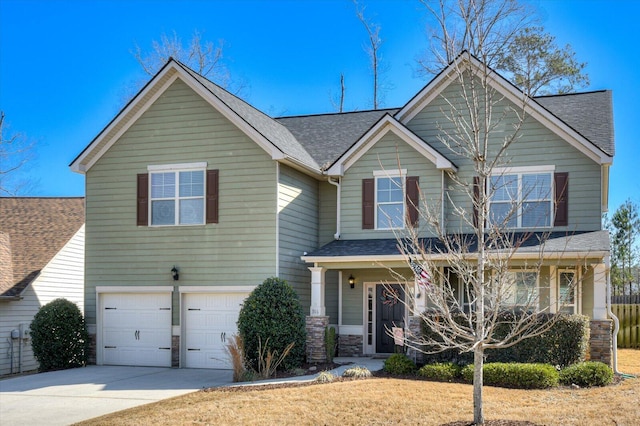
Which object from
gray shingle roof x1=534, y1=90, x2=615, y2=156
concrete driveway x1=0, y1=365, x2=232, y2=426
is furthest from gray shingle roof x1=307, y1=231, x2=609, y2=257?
concrete driveway x1=0, y1=365, x2=232, y2=426

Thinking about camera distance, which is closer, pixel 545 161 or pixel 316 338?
pixel 316 338

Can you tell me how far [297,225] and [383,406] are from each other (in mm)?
7905

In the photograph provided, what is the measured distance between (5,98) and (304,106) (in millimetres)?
14587

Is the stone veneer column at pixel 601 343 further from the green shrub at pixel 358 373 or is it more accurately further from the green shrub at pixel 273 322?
the green shrub at pixel 273 322

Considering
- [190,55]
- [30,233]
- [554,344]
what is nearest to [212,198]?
[554,344]

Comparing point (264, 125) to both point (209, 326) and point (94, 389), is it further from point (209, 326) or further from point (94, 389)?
point (94, 389)

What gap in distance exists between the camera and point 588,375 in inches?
536

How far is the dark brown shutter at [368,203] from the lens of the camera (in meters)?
19.0

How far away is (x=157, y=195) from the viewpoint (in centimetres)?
1892

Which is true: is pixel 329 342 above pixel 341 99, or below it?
below

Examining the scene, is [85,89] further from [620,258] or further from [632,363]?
[620,258]

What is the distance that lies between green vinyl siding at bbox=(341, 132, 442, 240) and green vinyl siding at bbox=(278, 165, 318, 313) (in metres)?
0.99

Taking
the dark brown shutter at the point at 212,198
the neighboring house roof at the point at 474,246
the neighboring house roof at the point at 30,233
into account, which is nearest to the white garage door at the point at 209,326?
the dark brown shutter at the point at 212,198

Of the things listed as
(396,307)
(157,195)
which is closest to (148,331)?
(157,195)
